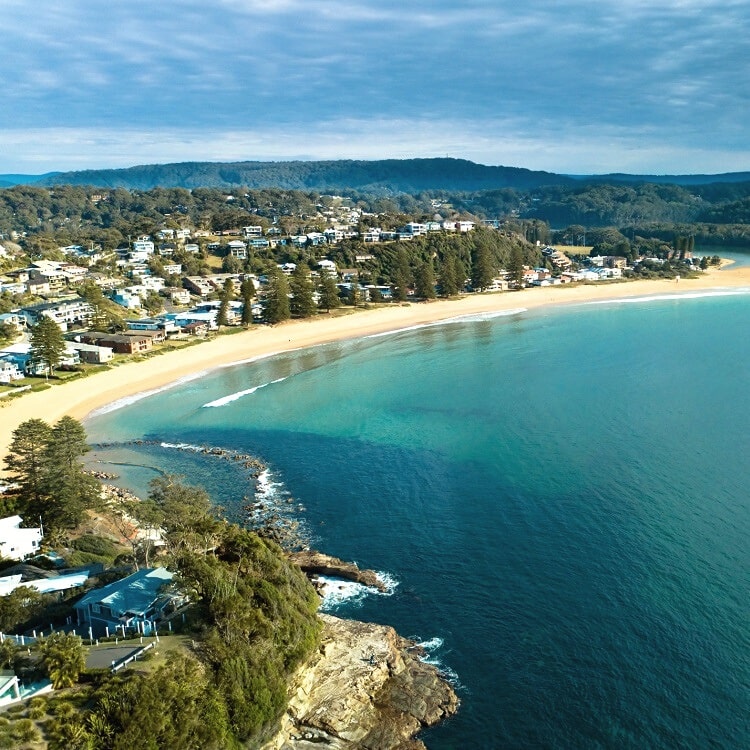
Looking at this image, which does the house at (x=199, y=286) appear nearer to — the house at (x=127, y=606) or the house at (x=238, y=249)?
the house at (x=238, y=249)

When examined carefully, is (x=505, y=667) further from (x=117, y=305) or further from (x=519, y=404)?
(x=117, y=305)

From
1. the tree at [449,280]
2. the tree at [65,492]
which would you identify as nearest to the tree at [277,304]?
the tree at [449,280]

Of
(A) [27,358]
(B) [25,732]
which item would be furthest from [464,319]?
(B) [25,732]

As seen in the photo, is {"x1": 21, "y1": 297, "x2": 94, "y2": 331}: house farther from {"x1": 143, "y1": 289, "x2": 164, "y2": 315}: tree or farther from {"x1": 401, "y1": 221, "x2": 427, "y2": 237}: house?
{"x1": 401, "y1": 221, "x2": 427, "y2": 237}: house

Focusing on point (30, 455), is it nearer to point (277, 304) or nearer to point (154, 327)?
point (154, 327)

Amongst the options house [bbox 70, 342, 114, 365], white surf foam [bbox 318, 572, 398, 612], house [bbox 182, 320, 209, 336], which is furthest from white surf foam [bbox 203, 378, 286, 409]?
white surf foam [bbox 318, 572, 398, 612]
